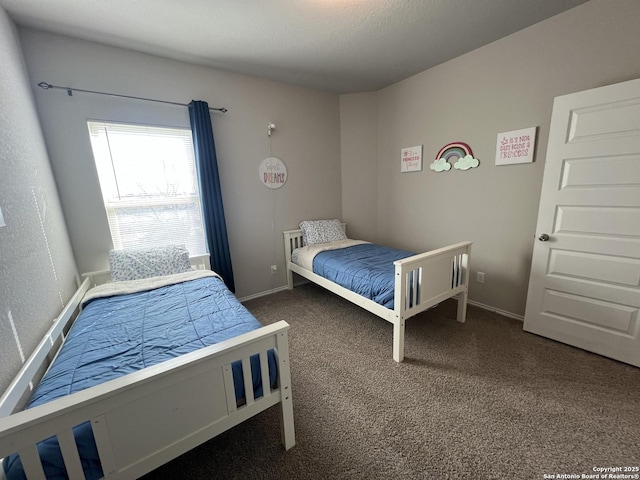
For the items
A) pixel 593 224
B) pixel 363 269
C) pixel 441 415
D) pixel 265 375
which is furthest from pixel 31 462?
pixel 593 224

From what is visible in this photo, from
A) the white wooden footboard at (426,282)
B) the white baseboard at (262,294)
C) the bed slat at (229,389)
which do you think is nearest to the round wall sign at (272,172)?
the white baseboard at (262,294)

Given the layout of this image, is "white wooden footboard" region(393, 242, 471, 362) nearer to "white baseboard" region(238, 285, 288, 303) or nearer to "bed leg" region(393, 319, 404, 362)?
"bed leg" region(393, 319, 404, 362)

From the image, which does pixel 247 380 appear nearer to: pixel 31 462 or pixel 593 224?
pixel 31 462

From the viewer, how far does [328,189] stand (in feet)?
11.8

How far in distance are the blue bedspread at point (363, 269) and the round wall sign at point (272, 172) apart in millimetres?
1047

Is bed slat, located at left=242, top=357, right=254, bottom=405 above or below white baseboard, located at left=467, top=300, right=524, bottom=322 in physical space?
above

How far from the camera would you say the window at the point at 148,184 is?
7.63 ft

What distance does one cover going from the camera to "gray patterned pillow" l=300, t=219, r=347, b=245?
3311mm

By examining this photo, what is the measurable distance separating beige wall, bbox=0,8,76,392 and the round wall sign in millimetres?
1804

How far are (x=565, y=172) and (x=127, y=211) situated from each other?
3.68 m

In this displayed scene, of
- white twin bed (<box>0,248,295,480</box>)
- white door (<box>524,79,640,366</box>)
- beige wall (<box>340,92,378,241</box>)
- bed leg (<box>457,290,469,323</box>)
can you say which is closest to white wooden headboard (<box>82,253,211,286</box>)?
white twin bed (<box>0,248,295,480</box>)

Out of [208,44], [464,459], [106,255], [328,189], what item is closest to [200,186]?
[106,255]

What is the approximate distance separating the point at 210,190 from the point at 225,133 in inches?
25.9

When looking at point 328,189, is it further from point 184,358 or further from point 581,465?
point 581,465
